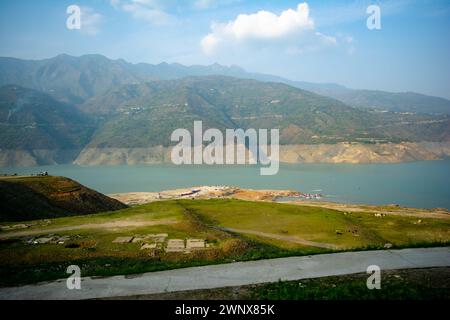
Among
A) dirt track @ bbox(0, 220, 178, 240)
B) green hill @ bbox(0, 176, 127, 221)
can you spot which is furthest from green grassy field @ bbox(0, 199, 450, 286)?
green hill @ bbox(0, 176, 127, 221)

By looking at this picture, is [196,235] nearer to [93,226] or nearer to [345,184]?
[93,226]

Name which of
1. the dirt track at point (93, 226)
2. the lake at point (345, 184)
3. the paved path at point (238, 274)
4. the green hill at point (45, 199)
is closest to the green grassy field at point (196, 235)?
the dirt track at point (93, 226)

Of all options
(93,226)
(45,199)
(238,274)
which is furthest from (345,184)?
(238,274)

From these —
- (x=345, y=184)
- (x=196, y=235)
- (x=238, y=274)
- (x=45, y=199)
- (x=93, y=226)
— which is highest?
(x=238, y=274)

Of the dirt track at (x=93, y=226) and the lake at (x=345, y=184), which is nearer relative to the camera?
the dirt track at (x=93, y=226)

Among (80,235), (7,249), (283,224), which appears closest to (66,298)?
(7,249)

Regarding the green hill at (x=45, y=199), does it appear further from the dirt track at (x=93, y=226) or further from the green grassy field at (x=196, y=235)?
the dirt track at (x=93, y=226)

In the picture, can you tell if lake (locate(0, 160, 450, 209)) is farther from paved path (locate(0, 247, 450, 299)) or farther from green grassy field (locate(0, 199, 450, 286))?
paved path (locate(0, 247, 450, 299))
